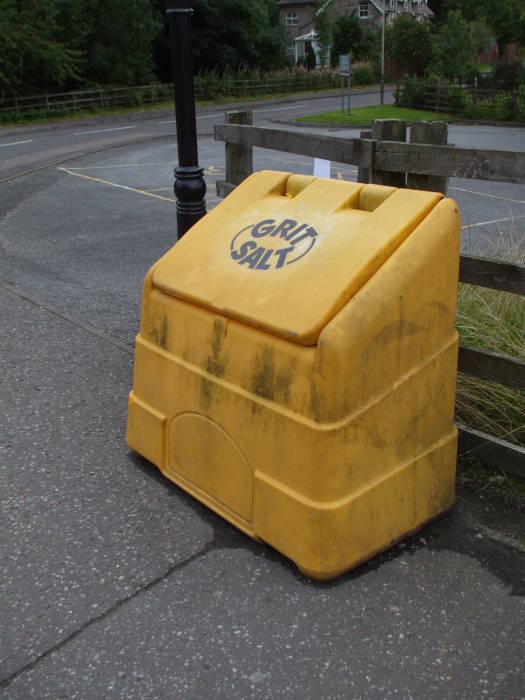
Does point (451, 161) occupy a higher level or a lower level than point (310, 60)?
lower

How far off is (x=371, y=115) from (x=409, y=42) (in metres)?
23.2

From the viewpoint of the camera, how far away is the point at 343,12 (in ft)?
241

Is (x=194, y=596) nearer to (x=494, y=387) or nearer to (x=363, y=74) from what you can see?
(x=494, y=387)

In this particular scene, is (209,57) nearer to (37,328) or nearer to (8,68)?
(8,68)

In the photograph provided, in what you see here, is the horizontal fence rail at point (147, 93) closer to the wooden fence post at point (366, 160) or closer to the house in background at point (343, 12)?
the house in background at point (343, 12)

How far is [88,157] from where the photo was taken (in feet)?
59.3

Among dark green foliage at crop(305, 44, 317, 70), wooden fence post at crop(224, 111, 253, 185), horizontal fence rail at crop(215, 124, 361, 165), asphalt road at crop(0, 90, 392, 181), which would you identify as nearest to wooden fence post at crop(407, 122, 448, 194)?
horizontal fence rail at crop(215, 124, 361, 165)

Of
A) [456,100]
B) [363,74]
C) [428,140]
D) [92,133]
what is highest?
[363,74]

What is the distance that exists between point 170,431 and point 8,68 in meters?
30.7

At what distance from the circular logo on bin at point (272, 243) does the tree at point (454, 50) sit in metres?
42.0

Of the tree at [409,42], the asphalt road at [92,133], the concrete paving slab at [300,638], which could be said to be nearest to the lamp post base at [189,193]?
the concrete paving slab at [300,638]

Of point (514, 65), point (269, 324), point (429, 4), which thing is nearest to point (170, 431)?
point (269, 324)

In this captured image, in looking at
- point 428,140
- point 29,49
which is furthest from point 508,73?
point 428,140

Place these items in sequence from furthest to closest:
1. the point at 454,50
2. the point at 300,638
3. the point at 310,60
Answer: the point at 310,60 < the point at 454,50 < the point at 300,638
